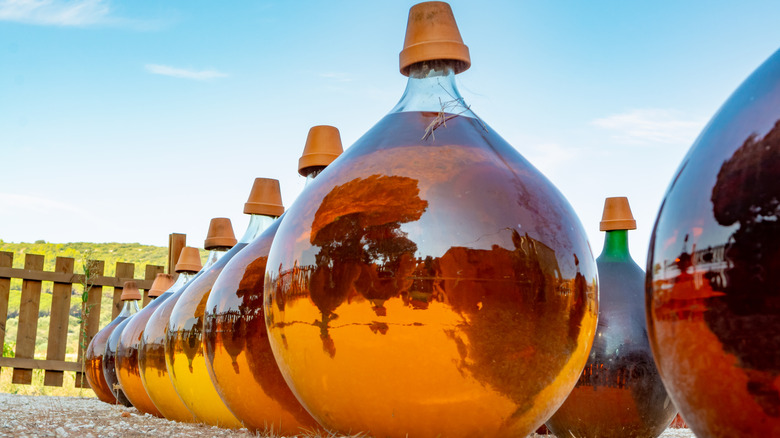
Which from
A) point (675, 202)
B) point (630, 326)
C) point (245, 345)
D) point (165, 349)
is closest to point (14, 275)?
point (165, 349)

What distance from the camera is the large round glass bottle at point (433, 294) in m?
1.68

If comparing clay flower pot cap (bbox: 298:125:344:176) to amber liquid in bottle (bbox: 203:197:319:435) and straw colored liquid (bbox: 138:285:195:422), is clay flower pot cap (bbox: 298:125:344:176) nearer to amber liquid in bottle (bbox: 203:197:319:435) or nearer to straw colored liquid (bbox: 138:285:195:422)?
amber liquid in bottle (bbox: 203:197:319:435)

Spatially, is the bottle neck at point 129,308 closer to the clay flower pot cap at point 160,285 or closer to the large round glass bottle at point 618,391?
the clay flower pot cap at point 160,285

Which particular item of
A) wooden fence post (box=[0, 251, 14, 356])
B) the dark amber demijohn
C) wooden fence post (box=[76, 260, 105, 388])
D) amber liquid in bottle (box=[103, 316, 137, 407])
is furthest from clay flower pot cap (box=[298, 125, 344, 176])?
wooden fence post (box=[0, 251, 14, 356])

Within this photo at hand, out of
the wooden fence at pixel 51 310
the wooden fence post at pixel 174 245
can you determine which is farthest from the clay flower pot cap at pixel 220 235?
the wooden fence at pixel 51 310

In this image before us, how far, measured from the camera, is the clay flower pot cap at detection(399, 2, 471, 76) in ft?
7.08

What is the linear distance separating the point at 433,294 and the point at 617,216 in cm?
184

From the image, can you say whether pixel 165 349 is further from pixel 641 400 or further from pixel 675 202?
pixel 675 202

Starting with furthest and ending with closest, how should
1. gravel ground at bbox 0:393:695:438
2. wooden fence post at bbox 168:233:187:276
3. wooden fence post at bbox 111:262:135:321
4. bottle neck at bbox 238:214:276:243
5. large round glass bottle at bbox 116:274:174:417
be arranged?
1. wooden fence post at bbox 111:262:135:321
2. wooden fence post at bbox 168:233:187:276
3. large round glass bottle at bbox 116:274:174:417
4. bottle neck at bbox 238:214:276:243
5. gravel ground at bbox 0:393:695:438

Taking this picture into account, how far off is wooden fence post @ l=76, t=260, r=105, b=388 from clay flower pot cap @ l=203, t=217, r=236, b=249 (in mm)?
6572

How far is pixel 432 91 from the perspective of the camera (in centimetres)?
218

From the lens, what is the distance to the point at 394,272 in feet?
5.57

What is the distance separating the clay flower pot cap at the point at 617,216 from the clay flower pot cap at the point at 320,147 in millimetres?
1225

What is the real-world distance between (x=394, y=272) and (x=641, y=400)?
1.46 m
